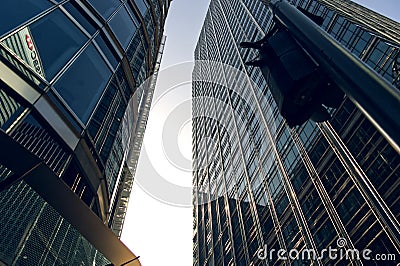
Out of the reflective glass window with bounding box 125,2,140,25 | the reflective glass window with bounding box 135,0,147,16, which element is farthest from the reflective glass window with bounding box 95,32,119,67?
the reflective glass window with bounding box 135,0,147,16

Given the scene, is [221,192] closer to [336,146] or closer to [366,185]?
[336,146]

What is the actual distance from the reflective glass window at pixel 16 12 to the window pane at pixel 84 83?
1.82 metres

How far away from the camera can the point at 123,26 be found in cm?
1576

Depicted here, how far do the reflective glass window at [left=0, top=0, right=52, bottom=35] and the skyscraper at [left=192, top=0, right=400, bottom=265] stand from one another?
9.18m

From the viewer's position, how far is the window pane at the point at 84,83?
31.9 feet

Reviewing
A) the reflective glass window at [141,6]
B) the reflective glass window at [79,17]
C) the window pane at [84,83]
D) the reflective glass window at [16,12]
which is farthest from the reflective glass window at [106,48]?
the reflective glass window at [141,6]

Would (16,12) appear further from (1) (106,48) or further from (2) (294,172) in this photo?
(2) (294,172)

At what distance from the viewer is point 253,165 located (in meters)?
51.8

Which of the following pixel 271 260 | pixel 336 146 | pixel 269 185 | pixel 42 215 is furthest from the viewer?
pixel 269 185

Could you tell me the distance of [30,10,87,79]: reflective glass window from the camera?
9.08m

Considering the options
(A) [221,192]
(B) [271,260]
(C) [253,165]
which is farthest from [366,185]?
(A) [221,192]

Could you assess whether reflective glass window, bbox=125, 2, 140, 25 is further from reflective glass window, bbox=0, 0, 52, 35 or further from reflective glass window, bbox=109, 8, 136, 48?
reflective glass window, bbox=0, 0, 52, 35

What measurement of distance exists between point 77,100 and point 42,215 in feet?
12.9

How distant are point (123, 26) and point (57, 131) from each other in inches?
334
